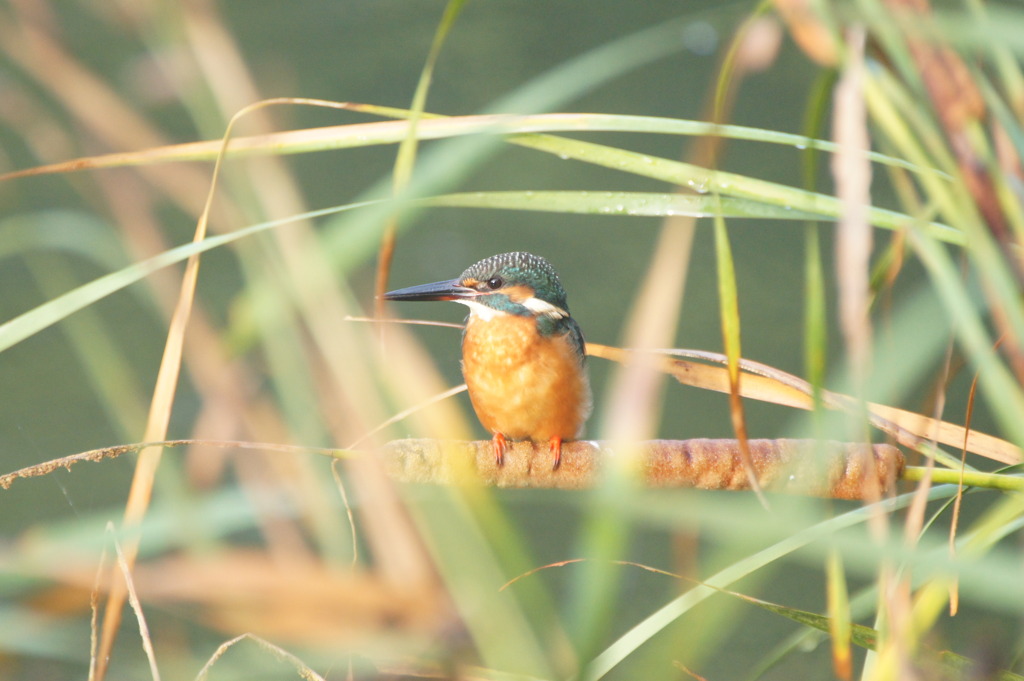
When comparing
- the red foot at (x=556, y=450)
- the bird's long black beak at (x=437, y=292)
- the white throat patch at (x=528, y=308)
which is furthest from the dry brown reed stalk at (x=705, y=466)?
the white throat patch at (x=528, y=308)

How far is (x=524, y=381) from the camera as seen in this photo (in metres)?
2.15

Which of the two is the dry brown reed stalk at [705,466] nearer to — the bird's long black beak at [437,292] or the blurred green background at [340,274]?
the blurred green background at [340,274]

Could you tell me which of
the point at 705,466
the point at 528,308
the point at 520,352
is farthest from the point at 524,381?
the point at 705,466

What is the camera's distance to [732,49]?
103 cm

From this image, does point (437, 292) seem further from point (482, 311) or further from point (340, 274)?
point (340, 274)

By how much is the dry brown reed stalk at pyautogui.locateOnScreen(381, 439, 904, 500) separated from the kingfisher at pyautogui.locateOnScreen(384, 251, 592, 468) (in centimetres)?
52

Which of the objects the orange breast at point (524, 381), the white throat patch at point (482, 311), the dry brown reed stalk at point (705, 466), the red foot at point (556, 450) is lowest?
the dry brown reed stalk at point (705, 466)

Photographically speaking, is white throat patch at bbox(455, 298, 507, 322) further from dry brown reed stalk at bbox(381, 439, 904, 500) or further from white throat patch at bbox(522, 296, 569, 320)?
dry brown reed stalk at bbox(381, 439, 904, 500)

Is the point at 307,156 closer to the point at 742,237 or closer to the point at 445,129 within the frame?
the point at 742,237

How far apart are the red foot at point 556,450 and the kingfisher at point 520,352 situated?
0.07 ft

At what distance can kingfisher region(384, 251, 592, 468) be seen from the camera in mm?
2133

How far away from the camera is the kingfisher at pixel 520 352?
2133mm

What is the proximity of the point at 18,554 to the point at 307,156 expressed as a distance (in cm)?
841

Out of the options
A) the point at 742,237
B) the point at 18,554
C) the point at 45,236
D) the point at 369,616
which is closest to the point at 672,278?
the point at 369,616
